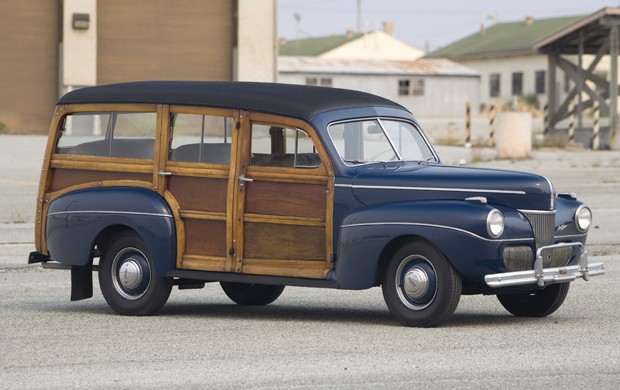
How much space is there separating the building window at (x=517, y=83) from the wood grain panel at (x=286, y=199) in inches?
2499

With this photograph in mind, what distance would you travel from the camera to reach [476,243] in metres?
9.16

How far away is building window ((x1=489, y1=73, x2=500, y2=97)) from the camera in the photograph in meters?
74.4

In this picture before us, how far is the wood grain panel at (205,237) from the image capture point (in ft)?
33.5

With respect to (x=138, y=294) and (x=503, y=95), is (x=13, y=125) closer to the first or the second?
(x=138, y=294)

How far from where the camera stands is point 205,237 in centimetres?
1025

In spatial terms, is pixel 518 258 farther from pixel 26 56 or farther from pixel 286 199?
pixel 26 56

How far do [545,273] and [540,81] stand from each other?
6255cm

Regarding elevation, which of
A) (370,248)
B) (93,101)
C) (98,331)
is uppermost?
(93,101)

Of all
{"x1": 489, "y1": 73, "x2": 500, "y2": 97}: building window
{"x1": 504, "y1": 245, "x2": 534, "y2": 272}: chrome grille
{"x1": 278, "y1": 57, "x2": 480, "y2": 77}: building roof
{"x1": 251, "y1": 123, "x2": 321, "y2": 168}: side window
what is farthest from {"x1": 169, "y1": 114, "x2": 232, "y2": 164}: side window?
{"x1": 489, "y1": 73, "x2": 500, "y2": 97}: building window

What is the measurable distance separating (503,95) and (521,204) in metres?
65.0

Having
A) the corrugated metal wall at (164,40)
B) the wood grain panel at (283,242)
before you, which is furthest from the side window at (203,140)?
the corrugated metal wall at (164,40)

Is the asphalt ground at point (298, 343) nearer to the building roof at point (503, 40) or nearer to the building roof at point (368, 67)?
the building roof at point (368, 67)

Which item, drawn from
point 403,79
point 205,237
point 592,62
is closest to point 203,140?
point 205,237

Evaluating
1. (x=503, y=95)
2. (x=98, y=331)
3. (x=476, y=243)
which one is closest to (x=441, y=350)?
(x=476, y=243)
